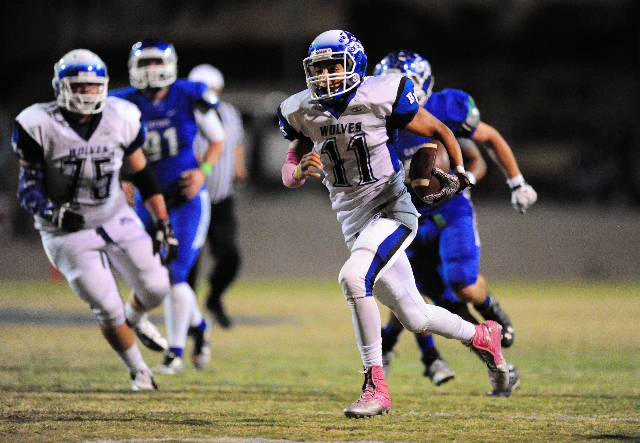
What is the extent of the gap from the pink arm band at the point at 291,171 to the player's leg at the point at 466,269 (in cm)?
117

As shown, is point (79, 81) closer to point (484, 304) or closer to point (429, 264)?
point (429, 264)

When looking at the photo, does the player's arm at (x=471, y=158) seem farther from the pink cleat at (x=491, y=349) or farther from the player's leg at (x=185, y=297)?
the player's leg at (x=185, y=297)

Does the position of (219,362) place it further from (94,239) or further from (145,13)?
(145,13)

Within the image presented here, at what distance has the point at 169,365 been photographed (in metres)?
5.55

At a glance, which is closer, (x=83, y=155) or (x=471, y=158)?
(x=83, y=155)

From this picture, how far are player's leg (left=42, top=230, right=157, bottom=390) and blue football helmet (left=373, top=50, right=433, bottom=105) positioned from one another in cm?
181

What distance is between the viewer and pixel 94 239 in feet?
15.4

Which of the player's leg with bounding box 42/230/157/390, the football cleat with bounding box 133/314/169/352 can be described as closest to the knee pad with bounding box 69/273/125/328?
the player's leg with bounding box 42/230/157/390

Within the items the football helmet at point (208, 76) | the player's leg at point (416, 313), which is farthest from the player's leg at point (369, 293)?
the football helmet at point (208, 76)

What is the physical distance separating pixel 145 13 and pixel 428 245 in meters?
12.7

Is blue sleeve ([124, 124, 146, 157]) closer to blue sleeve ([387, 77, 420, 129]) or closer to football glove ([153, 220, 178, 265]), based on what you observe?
football glove ([153, 220, 178, 265])

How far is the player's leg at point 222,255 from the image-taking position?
25.2 ft

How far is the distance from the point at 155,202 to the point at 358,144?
140cm

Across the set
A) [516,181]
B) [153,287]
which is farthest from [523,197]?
[153,287]
